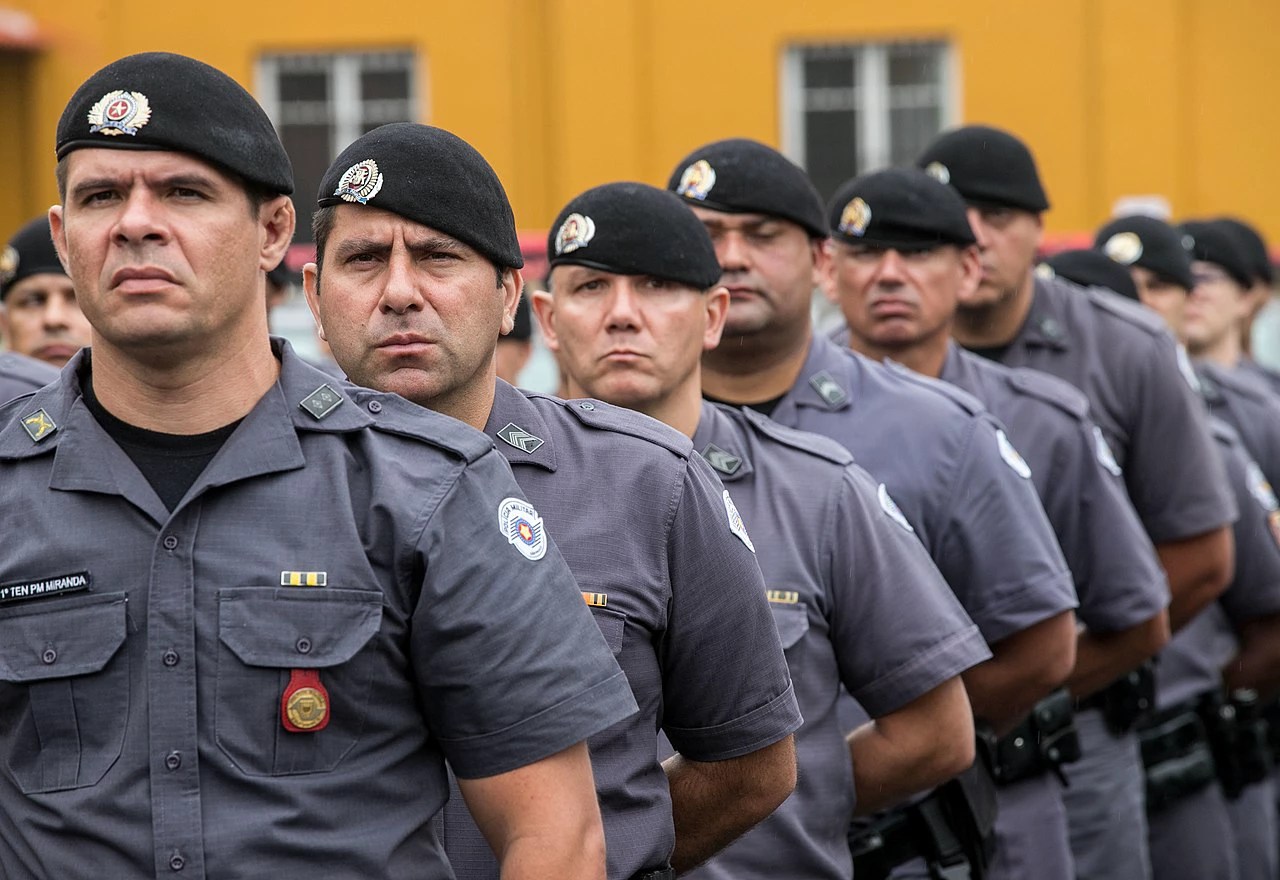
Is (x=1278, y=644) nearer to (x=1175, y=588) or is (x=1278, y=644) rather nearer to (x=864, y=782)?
(x=1175, y=588)

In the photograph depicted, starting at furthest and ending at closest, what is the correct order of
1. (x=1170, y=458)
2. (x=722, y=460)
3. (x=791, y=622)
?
1. (x=1170, y=458)
2. (x=722, y=460)
3. (x=791, y=622)

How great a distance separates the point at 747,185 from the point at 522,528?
223cm

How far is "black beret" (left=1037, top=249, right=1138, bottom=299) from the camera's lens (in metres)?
7.47

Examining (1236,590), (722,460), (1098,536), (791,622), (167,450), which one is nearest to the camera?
(167,450)

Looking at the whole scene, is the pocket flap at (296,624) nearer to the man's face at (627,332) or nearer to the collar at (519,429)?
the collar at (519,429)

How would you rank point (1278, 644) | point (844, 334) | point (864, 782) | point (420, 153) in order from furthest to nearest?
point (1278, 644), point (844, 334), point (864, 782), point (420, 153)

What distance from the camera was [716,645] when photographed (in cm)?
327

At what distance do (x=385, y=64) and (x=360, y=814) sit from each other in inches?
553

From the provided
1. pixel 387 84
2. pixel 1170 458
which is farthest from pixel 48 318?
pixel 387 84

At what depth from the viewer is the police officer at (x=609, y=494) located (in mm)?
3223

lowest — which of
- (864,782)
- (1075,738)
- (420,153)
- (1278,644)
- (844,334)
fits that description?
(1278,644)

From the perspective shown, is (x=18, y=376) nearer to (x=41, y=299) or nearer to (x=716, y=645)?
(x=41, y=299)

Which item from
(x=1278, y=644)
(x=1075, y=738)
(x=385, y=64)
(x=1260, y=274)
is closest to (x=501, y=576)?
(x=1075, y=738)

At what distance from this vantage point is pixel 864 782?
4.10m
